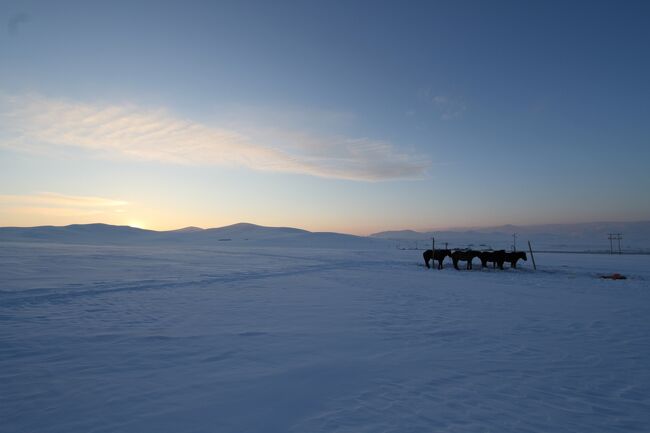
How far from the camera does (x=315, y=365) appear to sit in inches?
199

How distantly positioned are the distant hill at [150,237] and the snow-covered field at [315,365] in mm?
60541

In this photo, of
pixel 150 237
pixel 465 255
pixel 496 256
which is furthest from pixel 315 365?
pixel 150 237

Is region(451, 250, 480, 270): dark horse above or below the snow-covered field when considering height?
above

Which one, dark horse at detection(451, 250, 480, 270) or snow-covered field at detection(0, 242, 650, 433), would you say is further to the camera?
dark horse at detection(451, 250, 480, 270)

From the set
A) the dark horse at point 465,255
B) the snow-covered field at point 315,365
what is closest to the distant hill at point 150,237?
the dark horse at point 465,255

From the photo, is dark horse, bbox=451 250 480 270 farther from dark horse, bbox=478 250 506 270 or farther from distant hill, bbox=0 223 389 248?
distant hill, bbox=0 223 389 248

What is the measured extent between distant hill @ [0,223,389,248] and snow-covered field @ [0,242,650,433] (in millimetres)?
60541

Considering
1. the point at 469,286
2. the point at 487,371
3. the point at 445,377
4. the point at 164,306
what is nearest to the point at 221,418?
the point at 445,377

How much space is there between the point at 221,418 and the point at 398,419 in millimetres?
1793

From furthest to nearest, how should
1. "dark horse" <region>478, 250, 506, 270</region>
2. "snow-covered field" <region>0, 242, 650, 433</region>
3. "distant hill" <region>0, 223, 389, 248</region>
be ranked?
"distant hill" <region>0, 223, 389, 248</region>, "dark horse" <region>478, 250, 506, 270</region>, "snow-covered field" <region>0, 242, 650, 433</region>

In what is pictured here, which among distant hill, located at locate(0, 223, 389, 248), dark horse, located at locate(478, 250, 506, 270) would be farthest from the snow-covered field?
distant hill, located at locate(0, 223, 389, 248)

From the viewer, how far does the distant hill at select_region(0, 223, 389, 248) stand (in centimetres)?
7128

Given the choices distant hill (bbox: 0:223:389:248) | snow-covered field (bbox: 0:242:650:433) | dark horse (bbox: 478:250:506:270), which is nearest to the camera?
snow-covered field (bbox: 0:242:650:433)

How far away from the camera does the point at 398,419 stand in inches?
140
